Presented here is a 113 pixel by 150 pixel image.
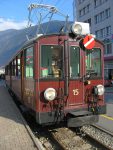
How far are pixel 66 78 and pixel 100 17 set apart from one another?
5373 centimetres

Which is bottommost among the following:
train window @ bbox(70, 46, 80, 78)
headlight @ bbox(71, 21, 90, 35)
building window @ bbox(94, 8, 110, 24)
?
train window @ bbox(70, 46, 80, 78)

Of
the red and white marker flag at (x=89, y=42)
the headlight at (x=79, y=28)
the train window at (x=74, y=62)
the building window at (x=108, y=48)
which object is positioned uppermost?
the building window at (x=108, y=48)

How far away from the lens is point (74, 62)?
1009 cm

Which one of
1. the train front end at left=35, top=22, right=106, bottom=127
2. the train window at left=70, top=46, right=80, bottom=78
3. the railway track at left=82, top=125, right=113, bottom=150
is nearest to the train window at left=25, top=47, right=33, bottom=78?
the train front end at left=35, top=22, right=106, bottom=127

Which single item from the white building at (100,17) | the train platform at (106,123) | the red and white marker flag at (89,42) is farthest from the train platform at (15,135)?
the white building at (100,17)

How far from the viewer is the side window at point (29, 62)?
33.4ft

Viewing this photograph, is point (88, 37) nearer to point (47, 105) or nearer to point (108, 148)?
point (47, 105)

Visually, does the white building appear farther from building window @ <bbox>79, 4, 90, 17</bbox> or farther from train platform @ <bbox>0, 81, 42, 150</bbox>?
train platform @ <bbox>0, 81, 42, 150</bbox>

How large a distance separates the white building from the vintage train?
138 ft

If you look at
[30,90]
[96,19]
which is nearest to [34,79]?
[30,90]

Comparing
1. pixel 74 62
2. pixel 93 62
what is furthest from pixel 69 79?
pixel 93 62

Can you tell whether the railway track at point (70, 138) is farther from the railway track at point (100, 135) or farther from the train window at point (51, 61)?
the train window at point (51, 61)

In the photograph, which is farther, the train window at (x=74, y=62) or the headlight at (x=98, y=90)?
the headlight at (x=98, y=90)

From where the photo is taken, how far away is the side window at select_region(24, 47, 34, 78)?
10180 millimetres
